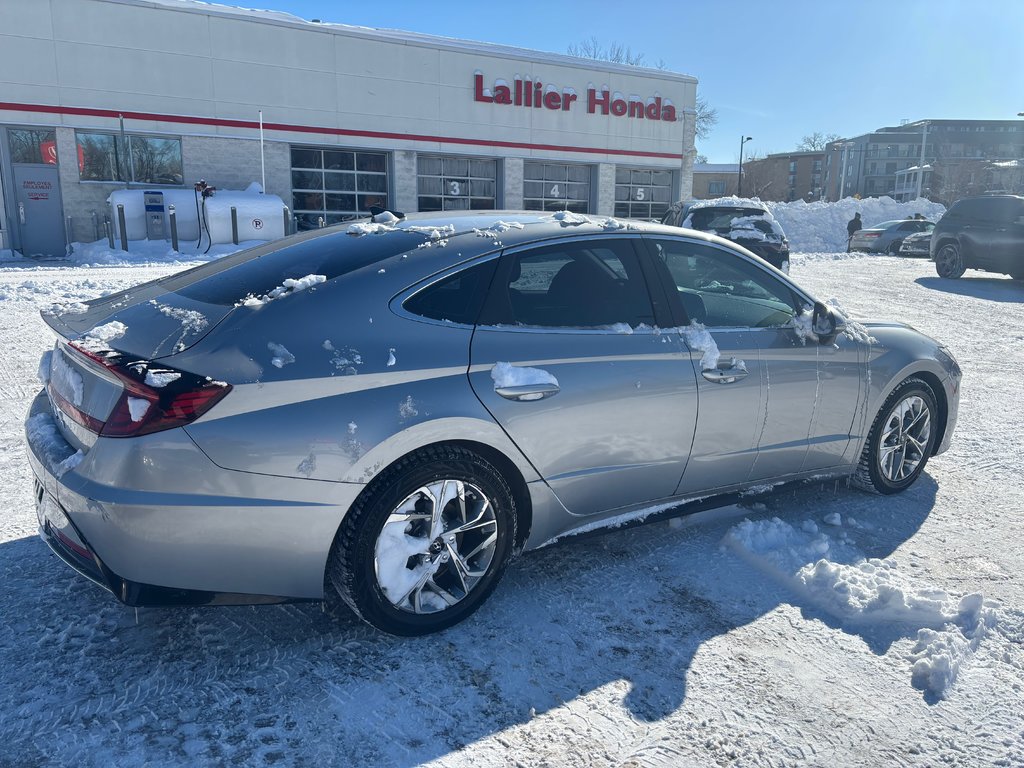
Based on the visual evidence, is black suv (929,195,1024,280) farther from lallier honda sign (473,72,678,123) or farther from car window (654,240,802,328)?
lallier honda sign (473,72,678,123)

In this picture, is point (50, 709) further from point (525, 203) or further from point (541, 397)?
point (525, 203)

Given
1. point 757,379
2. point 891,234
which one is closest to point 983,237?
point 891,234

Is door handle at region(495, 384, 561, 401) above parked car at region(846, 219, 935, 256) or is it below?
below

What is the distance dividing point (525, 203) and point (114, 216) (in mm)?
13713

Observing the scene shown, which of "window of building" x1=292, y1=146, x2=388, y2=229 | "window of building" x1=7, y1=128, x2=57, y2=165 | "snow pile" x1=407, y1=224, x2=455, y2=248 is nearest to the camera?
"snow pile" x1=407, y1=224, x2=455, y2=248

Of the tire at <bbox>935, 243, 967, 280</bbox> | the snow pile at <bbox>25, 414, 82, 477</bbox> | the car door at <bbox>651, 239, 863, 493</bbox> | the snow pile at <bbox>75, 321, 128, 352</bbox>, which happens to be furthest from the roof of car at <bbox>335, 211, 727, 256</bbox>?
the tire at <bbox>935, 243, 967, 280</bbox>

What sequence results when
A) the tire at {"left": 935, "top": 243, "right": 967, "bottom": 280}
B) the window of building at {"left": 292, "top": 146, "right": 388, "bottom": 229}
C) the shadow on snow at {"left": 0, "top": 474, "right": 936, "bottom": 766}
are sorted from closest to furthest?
1. the shadow on snow at {"left": 0, "top": 474, "right": 936, "bottom": 766}
2. the tire at {"left": 935, "top": 243, "right": 967, "bottom": 280}
3. the window of building at {"left": 292, "top": 146, "right": 388, "bottom": 229}

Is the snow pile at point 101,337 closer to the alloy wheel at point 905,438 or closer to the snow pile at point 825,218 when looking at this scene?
the alloy wheel at point 905,438

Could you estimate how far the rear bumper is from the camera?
7.81 ft

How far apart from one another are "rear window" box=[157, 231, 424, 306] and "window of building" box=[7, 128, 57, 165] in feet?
68.6

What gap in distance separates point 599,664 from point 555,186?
27.0m

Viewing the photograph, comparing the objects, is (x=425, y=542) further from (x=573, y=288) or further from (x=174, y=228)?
(x=174, y=228)

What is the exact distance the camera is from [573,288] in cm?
338

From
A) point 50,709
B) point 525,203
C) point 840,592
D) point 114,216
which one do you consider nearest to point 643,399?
point 840,592
